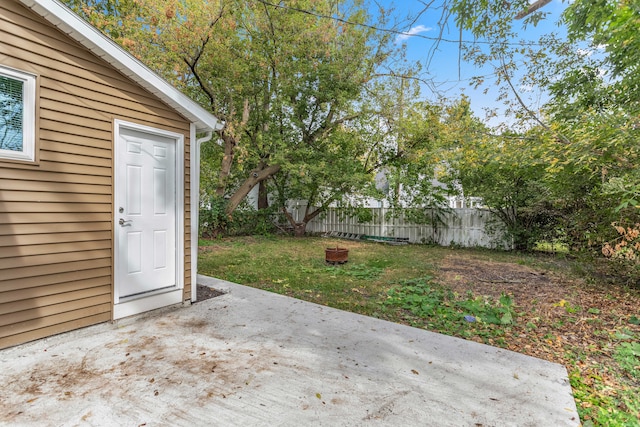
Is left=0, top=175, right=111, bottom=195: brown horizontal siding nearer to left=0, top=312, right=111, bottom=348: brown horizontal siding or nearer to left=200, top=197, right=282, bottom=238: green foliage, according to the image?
left=0, top=312, right=111, bottom=348: brown horizontal siding

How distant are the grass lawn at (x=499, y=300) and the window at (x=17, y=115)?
328 centimetres

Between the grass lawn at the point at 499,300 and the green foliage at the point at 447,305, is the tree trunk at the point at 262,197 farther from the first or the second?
the green foliage at the point at 447,305

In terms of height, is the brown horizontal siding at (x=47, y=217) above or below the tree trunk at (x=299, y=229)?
above

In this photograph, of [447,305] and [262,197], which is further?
[262,197]

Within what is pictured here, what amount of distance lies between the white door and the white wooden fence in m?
8.31

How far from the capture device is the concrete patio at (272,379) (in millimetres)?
1872

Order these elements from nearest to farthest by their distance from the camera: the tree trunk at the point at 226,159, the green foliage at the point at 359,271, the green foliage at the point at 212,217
A: the green foliage at the point at 359,271
the tree trunk at the point at 226,159
the green foliage at the point at 212,217

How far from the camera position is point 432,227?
1027 centimetres

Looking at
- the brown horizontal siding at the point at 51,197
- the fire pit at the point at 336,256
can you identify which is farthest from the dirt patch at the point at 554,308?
the brown horizontal siding at the point at 51,197

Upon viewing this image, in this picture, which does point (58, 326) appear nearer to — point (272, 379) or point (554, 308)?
point (272, 379)

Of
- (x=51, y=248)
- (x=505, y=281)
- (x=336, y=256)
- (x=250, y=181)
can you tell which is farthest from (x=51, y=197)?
(x=250, y=181)

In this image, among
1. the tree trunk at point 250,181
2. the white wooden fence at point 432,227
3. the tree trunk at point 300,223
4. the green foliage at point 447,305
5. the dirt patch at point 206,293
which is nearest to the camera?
the green foliage at point 447,305

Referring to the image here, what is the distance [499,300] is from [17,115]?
552 centimetres

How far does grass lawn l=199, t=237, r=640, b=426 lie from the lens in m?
2.52
